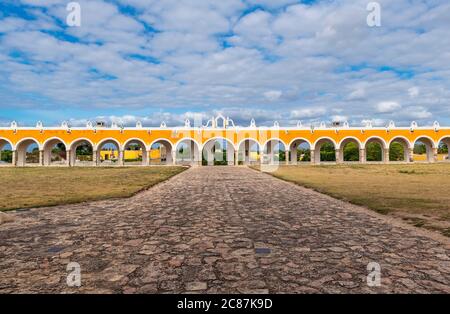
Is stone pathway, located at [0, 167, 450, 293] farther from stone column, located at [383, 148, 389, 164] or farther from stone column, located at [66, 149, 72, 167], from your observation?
stone column, located at [383, 148, 389, 164]

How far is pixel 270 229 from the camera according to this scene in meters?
5.47

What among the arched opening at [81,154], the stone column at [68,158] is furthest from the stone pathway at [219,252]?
the arched opening at [81,154]

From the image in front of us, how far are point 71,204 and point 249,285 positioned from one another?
7.10m

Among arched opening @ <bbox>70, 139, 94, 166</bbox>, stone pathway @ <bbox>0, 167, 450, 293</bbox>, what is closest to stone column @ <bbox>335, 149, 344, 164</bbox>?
arched opening @ <bbox>70, 139, 94, 166</bbox>

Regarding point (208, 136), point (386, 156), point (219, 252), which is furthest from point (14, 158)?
point (386, 156)

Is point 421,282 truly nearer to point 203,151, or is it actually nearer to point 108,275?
point 108,275

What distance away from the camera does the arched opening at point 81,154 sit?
4100cm

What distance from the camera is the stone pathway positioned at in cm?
311

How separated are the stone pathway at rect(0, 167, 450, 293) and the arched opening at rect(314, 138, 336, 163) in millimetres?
37194

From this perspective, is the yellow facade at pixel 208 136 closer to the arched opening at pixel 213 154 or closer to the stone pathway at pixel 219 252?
the arched opening at pixel 213 154

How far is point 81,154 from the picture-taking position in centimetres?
7650
